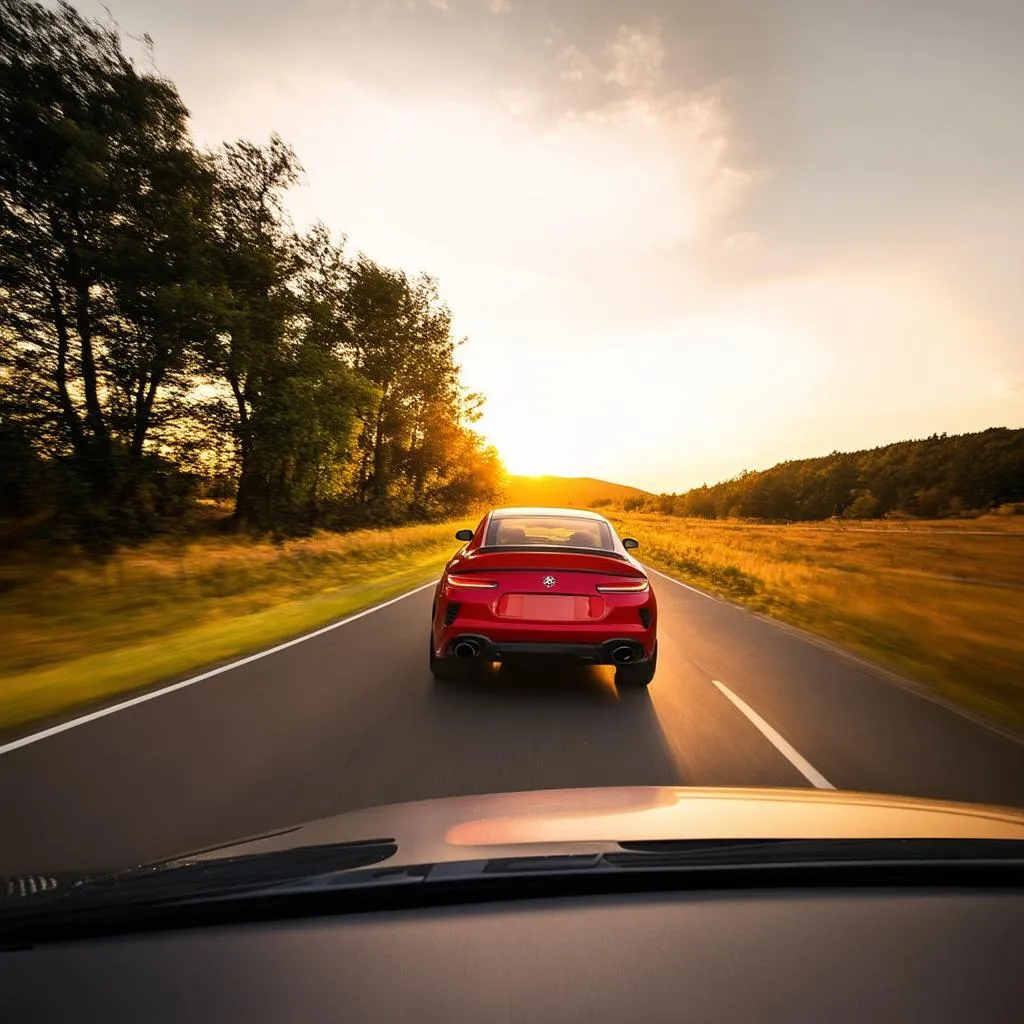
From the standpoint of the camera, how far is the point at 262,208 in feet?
83.0

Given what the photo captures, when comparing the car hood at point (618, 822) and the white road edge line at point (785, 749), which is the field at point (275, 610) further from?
the car hood at point (618, 822)

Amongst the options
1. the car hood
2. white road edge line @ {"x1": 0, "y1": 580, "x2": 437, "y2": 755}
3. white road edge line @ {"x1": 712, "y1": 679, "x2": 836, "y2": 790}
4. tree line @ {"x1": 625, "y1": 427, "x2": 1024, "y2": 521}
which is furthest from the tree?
tree line @ {"x1": 625, "y1": 427, "x2": 1024, "y2": 521}

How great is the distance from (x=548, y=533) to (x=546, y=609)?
117 centimetres

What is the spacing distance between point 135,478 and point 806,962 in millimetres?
20632

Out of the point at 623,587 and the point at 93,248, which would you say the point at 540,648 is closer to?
the point at 623,587

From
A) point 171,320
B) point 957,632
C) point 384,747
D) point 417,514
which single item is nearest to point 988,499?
point 417,514

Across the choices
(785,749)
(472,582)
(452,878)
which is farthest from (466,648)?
(452,878)

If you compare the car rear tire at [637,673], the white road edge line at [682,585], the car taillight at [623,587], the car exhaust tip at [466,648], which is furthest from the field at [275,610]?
the car taillight at [623,587]

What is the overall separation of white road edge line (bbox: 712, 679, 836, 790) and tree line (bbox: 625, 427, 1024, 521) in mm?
60461

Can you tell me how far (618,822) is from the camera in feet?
6.86

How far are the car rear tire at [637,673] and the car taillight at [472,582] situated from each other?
1399 mm

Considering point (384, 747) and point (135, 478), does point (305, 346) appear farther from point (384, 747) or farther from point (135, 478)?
point (384, 747)

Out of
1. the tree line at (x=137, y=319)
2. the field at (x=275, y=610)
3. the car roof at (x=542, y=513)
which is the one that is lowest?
the field at (x=275, y=610)

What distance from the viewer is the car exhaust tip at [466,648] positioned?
5.73 metres
